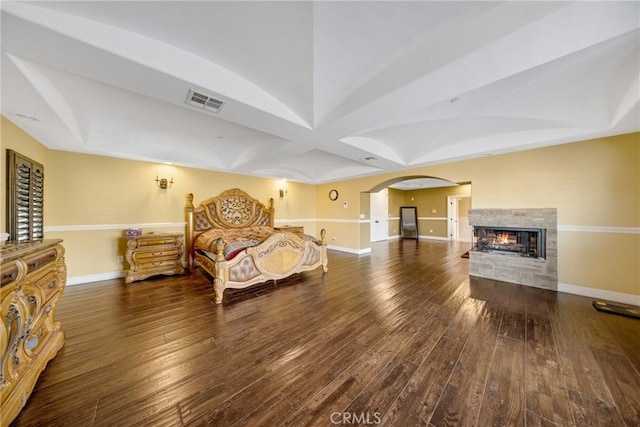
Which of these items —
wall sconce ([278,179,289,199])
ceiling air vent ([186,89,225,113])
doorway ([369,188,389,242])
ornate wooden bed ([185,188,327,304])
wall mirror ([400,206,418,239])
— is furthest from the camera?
wall mirror ([400,206,418,239])

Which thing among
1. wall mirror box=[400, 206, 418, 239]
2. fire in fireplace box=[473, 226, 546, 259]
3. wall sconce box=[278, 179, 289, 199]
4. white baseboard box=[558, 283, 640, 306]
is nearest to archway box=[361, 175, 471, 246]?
wall mirror box=[400, 206, 418, 239]

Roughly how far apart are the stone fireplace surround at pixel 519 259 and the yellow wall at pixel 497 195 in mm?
102

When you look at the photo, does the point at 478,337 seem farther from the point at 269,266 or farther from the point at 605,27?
the point at 269,266

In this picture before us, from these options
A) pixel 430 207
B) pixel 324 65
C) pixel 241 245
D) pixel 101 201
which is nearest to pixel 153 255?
pixel 101 201

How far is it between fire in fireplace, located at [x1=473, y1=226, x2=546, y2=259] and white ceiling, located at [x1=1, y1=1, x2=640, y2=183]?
1516 mm

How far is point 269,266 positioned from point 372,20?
3.29 meters

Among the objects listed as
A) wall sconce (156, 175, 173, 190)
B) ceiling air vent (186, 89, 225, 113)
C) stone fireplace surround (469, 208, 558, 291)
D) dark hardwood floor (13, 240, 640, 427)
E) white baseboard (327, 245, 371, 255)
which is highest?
ceiling air vent (186, 89, 225, 113)

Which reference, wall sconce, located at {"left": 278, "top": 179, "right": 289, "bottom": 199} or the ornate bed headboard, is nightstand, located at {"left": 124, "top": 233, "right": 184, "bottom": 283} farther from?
wall sconce, located at {"left": 278, "top": 179, "right": 289, "bottom": 199}

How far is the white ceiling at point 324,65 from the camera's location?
140cm

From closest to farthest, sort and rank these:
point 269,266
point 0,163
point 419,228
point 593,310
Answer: point 0,163
point 593,310
point 269,266
point 419,228

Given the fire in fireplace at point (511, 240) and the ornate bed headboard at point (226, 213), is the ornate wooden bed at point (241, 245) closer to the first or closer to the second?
the ornate bed headboard at point (226, 213)

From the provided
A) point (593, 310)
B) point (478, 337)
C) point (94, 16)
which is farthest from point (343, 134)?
point (593, 310)

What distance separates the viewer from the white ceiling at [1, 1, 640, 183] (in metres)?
1.40

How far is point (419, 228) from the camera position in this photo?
32.4 feet
